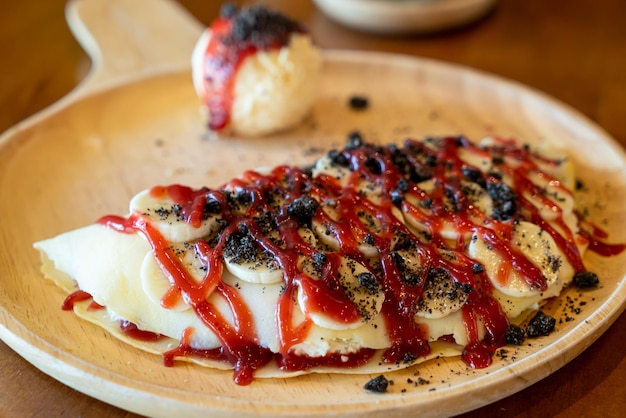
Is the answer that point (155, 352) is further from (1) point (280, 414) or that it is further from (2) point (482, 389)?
(2) point (482, 389)

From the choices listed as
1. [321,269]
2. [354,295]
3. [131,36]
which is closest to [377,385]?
[354,295]

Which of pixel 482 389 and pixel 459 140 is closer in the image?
pixel 482 389

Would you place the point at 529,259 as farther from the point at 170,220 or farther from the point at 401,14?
the point at 401,14

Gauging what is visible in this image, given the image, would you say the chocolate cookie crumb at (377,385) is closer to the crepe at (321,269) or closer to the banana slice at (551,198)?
the crepe at (321,269)

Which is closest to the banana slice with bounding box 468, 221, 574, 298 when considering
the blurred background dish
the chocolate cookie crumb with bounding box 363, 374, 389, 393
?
the chocolate cookie crumb with bounding box 363, 374, 389, 393

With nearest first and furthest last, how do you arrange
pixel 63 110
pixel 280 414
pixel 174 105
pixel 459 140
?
pixel 280 414, pixel 459 140, pixel 63 110, pixel 174 105

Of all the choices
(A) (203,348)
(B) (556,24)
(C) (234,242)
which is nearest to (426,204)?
(C) (234,242)
